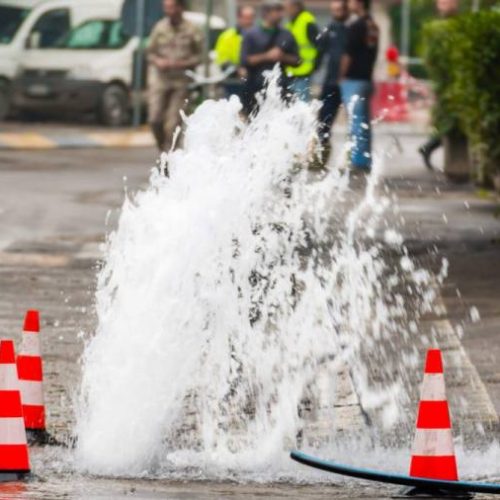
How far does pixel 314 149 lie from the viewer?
A: 37.6ft

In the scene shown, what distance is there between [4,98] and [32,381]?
23343mm

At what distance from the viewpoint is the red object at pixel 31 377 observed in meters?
9.41

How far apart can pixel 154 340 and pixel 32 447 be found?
2.39ft

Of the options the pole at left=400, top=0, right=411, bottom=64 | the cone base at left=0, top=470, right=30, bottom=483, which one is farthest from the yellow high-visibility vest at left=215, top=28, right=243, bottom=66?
the cone base at left=0, top=470, right=30, bottom=483

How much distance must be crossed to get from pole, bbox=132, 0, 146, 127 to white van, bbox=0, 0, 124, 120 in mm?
974

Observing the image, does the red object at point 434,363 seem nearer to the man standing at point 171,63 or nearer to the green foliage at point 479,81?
the green foliage at point 479,81

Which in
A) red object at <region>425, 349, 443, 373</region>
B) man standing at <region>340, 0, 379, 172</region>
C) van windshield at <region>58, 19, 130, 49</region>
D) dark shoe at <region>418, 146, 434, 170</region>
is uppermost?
red object at <region>425, 349, 443, 373</region>

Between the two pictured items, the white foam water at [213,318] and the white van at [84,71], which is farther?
the white van at [84,71]

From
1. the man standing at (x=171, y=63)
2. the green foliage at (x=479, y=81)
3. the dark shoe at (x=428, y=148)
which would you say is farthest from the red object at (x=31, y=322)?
the dark shoe at (x=428, y=148)

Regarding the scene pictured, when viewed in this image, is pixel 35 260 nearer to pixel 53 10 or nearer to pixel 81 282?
pixel 81 282

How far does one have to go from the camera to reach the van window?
32.6 metres

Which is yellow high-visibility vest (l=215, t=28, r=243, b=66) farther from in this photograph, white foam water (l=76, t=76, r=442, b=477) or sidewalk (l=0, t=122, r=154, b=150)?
white foam water (l=76, t=76, r=442, b=477)

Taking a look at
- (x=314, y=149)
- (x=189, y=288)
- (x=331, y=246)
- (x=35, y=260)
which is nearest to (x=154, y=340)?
(x=189, y=288)

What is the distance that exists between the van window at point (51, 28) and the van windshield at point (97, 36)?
5.2 inches
